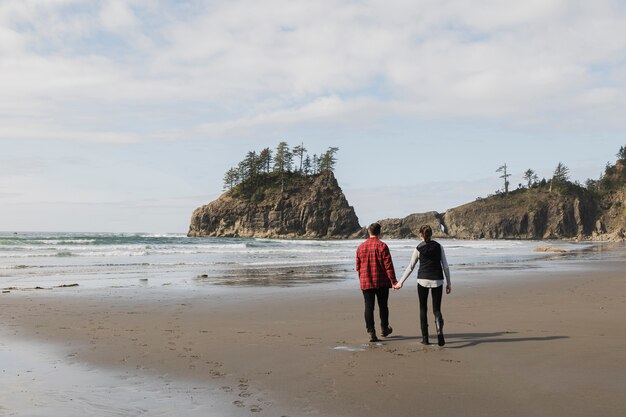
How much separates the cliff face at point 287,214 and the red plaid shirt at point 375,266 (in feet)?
336

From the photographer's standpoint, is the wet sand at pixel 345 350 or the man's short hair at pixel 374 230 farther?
the man's short hair at pixel 374 230

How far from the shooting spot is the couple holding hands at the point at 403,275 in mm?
7961

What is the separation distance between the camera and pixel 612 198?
127 metres

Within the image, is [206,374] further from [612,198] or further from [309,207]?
[612,198]

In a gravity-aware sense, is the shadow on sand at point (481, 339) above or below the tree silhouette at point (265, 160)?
below

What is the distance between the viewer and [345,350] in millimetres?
7461

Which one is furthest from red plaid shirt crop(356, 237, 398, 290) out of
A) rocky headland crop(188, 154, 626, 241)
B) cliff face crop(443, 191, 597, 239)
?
cliff face crop(443, 191, 597, 239)

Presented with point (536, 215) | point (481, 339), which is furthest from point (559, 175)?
point (481, 339)

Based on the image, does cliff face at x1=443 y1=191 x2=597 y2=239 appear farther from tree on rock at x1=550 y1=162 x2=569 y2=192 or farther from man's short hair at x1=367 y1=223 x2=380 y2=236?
man's short hair at x1=367 y1=223 x2=380 y2=236

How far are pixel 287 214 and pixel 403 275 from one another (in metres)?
107

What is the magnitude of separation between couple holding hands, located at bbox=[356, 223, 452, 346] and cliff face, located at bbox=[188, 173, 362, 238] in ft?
336

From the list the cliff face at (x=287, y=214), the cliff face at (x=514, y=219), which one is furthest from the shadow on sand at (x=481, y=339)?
the cliff face at (x=514, y=219)

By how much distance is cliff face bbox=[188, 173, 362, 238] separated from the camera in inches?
4424

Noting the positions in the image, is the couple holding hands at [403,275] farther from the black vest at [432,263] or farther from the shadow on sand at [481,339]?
the shadow on sand at [481,339]
